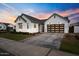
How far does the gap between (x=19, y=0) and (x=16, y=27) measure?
1178mm

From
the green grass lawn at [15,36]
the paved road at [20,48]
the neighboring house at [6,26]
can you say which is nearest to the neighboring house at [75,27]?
the paved road at [20,48]

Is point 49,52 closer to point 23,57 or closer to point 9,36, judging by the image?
point 23,57

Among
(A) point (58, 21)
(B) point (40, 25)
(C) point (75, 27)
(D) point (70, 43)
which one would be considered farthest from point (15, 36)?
(C) point (75, 27)

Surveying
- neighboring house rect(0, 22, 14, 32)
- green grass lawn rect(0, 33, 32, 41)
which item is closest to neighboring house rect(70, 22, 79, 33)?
green grass lawn rect(0, 33, 32, 41)

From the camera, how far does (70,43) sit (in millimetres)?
4730

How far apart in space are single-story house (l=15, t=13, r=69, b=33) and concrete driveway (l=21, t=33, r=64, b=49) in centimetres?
30

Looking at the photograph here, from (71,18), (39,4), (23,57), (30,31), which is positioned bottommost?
(23,57)

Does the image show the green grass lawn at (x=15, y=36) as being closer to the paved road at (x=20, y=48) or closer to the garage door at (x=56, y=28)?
the paved road at (x=20, y=48)

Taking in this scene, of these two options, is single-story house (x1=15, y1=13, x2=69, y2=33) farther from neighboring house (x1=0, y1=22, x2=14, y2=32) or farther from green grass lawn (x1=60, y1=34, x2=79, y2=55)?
green grass lawn (x1=60, y1=34, x2=79, y2=55)

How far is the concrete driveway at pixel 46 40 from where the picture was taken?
4.91 metres

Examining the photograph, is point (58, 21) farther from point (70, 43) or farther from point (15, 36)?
point (15, 36)

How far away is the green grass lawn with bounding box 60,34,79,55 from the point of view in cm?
451

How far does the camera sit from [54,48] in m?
4.61

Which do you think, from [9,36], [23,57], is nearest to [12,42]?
[9,36]
